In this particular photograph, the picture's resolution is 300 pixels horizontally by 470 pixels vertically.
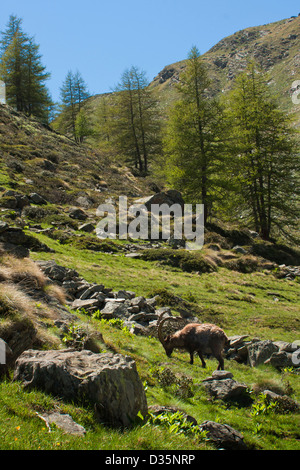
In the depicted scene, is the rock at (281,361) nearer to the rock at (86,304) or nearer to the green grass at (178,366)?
the green grass at (178,366)

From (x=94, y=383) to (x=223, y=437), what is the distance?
2.08m

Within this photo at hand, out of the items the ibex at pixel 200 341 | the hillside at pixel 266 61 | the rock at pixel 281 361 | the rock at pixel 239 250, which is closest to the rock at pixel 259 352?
the rock at pixel 281 361

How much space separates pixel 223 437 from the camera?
4.62 metres

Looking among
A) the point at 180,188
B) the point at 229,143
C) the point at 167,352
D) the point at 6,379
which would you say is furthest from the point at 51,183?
the point at 6,379

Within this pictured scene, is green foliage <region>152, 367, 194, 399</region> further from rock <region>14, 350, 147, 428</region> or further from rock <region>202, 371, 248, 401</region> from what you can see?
rock <region>14, 350, 147, 428</region>

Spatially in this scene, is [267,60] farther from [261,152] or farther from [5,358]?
[5,358]

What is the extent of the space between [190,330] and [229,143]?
24843mm

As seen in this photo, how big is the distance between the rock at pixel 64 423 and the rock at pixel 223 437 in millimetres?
1967

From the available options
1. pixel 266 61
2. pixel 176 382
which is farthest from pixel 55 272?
pixel 266 61

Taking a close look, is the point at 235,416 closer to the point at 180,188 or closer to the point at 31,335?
the point at 31,335

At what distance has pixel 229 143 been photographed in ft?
97.5

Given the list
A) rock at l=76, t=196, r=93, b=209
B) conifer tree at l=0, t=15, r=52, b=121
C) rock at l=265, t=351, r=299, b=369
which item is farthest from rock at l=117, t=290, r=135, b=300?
conifer tree at l=0, t=15, r=52, b=121

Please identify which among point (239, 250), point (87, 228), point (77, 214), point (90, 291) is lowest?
point (90, 291)

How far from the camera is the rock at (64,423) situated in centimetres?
368
